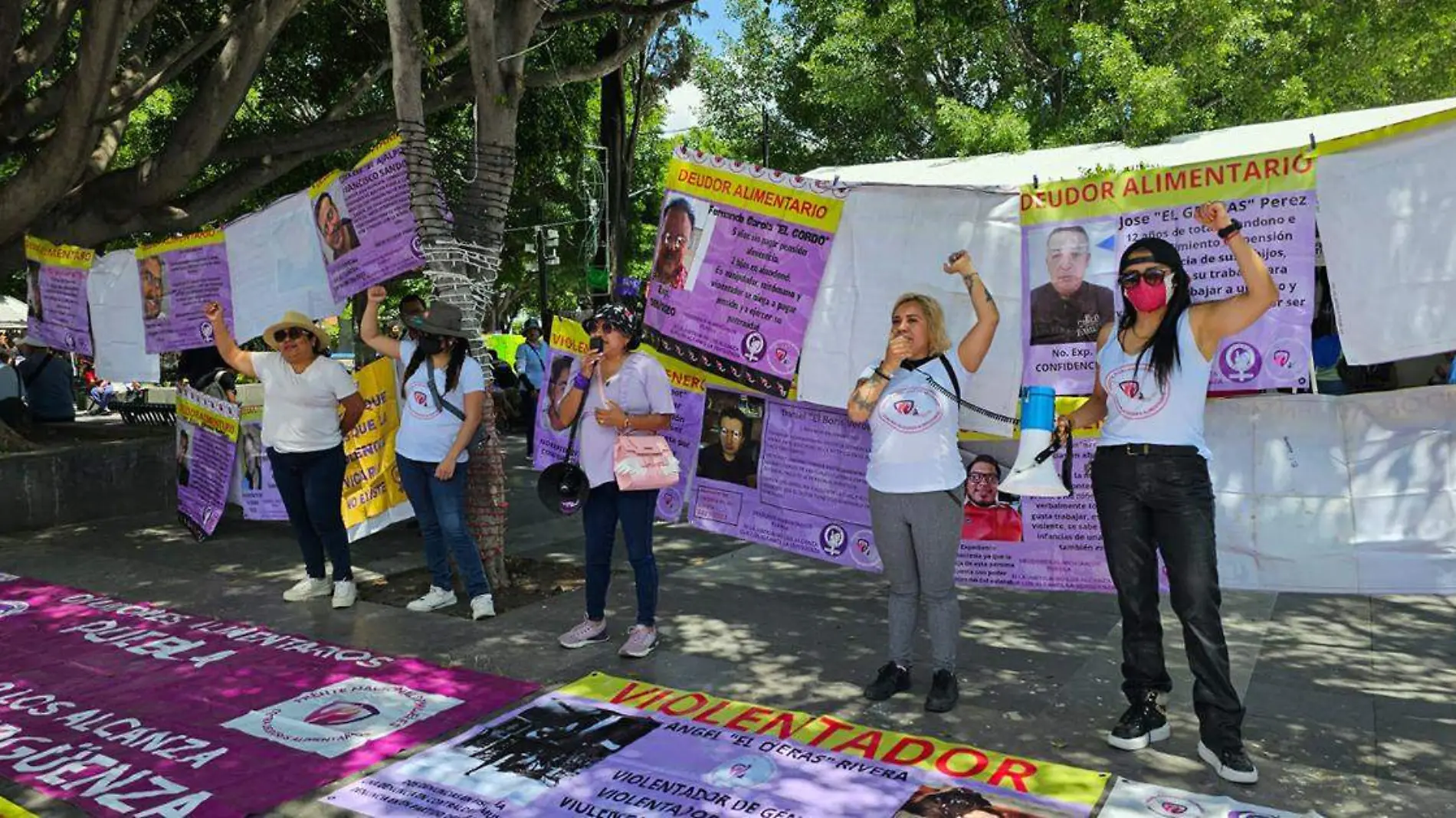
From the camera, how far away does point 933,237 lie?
4.90 meters

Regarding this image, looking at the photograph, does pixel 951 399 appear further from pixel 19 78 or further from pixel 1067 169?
pixel 19 78

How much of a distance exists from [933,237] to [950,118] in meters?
10.4

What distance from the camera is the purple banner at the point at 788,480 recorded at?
5.35 meters

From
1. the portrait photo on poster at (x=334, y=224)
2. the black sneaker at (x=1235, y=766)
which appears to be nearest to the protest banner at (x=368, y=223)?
the portrait photo on poster at (x=334, y=224)

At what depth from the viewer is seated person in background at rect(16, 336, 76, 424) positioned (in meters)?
10.7

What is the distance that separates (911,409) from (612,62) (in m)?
5.33

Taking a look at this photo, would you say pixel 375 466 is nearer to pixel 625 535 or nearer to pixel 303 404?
pixel 303 404

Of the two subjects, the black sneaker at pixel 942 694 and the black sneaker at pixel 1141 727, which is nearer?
the black sneaker at pixel 1141 727

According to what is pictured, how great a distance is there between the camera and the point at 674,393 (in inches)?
226

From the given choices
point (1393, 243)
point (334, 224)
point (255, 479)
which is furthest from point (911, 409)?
point (255, 479)

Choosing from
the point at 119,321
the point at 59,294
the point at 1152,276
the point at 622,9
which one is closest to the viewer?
the point at 1152,276

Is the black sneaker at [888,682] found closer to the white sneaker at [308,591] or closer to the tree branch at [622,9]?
the white sneaker at [308,591]

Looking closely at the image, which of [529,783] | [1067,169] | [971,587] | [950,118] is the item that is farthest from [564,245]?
[529,783]

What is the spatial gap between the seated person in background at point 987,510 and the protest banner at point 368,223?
11.5 ft
